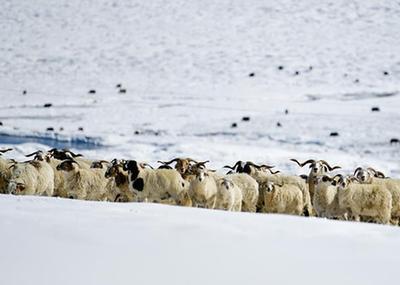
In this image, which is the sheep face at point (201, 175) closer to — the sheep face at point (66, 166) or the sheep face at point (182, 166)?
the sheep face at point (182, 166)

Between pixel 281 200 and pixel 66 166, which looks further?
pixel 66 166

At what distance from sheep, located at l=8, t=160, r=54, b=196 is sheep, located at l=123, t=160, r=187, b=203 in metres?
1.32

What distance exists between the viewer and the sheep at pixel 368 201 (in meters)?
12.4

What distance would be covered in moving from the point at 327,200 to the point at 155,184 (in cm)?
272

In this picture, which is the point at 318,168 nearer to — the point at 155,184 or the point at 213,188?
the point at 213,188

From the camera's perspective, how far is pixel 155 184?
44.0 feet

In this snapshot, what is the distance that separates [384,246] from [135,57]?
33.9 m

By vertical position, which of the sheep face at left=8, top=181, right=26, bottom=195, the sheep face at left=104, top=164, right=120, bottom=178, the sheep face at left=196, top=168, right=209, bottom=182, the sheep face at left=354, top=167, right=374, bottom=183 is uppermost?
the sheep face at left=354, top=167, right=374, bottom=183

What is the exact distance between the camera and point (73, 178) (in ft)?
45.5

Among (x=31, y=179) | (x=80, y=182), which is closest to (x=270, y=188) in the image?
(x=80, y=182)

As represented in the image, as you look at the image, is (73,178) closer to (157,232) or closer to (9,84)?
(157,232)

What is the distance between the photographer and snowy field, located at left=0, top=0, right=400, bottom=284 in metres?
6.77

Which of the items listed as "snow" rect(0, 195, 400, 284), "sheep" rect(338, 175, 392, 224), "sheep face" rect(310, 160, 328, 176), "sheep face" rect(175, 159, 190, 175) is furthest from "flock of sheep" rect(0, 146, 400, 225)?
"snow" rect(0, 195, 400, 284)

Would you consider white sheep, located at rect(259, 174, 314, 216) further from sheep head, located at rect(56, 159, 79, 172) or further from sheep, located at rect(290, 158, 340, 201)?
sheep head, located at rect(56, 159, 79, 172)
